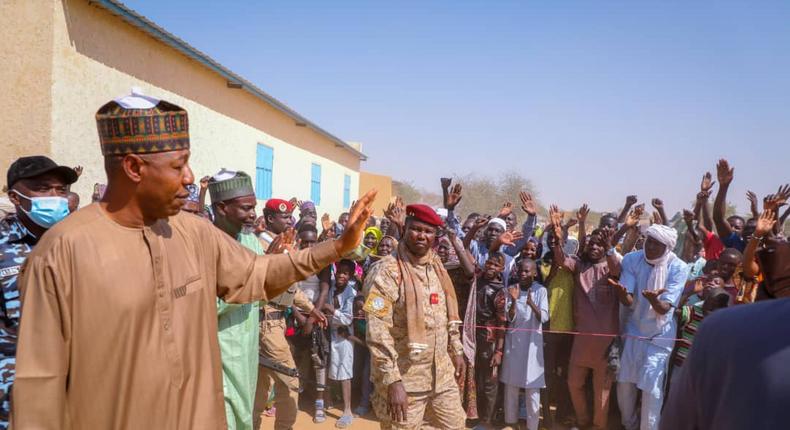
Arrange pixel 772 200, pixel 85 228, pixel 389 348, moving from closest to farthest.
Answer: pixel 85 228 < pixel 389 348 < pixel 772 200

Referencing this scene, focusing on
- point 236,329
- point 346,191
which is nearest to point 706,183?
point 236,329

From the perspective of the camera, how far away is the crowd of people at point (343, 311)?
5.77 ft

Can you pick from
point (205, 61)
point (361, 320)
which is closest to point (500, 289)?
point (361, 320)

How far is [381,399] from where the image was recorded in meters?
3.76

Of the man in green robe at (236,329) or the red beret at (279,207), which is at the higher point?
the red beret at (279,207)

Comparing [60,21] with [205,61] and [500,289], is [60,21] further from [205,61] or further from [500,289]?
[500,289]

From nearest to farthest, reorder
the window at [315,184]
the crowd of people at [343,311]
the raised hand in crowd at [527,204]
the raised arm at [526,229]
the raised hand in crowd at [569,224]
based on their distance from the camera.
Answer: the crowd of people at [343,311] < the raised hand in crowd at [569,224] < the raised hand in crowd at [527,204] < the raised arm at [526,229] < the window at [315,184]

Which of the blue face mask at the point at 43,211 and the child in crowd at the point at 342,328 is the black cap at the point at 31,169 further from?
the child in crowd at the point at 342,328

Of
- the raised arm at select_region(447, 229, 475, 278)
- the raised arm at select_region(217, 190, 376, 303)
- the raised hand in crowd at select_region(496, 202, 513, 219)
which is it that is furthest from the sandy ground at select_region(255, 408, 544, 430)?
the raised arm at select_region(217, 190, 376, 303)

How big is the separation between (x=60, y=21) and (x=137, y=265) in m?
7.24

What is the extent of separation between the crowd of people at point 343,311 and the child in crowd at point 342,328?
1.0 inches

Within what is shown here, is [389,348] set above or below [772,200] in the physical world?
below

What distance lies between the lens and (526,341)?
604 cm

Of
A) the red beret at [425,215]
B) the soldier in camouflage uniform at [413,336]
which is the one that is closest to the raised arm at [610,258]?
the soldier in camouflage uniform at [413,336]
